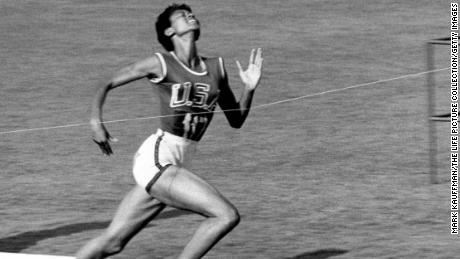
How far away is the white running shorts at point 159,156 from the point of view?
7.81 meters

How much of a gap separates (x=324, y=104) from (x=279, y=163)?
3458 mm

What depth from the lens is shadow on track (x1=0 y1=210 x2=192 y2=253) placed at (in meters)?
9.56

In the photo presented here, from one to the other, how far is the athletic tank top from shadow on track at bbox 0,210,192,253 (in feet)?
6.90

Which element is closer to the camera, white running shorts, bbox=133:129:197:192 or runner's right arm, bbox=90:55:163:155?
runner's right arm, bbox=90:55:163:155

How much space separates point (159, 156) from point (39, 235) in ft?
7.74

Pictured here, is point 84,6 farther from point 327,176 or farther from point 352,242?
point 352,242

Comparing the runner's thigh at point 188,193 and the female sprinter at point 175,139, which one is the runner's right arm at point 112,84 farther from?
the runner's thigh at point 188,193

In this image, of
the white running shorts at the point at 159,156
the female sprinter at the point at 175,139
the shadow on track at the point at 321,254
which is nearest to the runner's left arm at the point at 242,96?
the female sprinter at the point at 175,139

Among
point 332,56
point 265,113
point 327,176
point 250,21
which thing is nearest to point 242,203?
point 327,176

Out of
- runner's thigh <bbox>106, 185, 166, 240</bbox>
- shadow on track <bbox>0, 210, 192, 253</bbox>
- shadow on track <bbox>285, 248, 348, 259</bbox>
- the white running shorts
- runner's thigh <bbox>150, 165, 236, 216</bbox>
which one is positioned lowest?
shadow on track <bbox>285, 248, 348, 259</bbox>

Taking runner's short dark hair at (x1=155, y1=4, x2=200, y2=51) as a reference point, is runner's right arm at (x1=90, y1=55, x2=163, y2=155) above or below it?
below

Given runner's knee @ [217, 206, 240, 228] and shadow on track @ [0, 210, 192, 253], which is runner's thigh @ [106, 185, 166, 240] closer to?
runner's knee @ [217, 206, 240, 228]

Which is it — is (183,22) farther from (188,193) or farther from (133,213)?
(133,213)

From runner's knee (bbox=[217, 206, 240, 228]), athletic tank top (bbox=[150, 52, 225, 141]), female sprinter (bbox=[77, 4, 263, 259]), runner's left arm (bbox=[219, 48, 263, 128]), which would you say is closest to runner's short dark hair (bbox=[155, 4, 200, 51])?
female sprinter (bbox=[77, 4, 263, 259])
